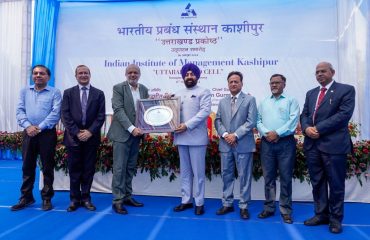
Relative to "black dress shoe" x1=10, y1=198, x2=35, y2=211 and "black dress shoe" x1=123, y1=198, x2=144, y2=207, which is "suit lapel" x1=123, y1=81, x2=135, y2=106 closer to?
"black dress shoe" x1=123, y1=198, x2=144, y2=207

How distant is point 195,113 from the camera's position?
A: 307 centimetres

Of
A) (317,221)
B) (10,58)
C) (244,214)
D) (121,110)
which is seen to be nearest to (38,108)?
(121,110)

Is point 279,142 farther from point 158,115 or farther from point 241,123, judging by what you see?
point 158,115

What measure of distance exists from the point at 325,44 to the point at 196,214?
11.0 feet

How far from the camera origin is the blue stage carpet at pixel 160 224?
2.48 meters

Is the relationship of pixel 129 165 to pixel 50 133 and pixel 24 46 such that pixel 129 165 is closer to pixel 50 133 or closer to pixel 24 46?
pixel 50 133

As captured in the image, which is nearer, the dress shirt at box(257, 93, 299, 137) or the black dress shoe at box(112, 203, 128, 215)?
the dress shirt at box(257, 93, 299, 137)

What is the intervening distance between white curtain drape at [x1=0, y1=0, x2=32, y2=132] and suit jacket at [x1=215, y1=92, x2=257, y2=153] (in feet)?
18.9

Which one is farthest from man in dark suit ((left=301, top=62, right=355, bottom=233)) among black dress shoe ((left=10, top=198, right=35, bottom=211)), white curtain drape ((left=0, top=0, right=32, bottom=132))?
white curtain drape ((left=0, top=0, right=32, bottom=132))

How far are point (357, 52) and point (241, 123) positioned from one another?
2851mm

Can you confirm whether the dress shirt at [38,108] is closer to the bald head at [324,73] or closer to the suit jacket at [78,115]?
the suit jacket at [78,115]

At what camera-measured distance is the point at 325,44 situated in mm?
4707

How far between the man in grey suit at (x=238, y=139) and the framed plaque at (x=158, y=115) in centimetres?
46

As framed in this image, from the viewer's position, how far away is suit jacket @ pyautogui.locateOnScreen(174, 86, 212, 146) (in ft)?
9.92
